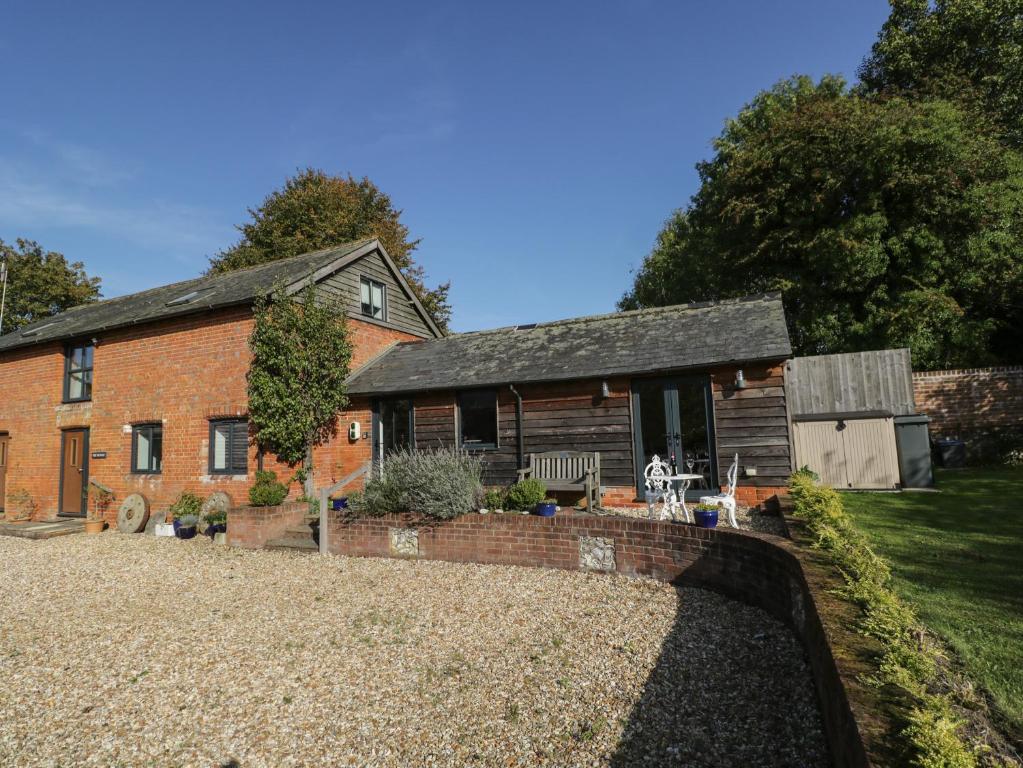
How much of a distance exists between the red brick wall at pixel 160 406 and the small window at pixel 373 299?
0.52 metres

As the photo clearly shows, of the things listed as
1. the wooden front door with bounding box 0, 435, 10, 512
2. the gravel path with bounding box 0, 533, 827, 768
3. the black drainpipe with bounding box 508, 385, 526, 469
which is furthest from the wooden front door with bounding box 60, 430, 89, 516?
the black drainpipe with bounding box 508, 385, 526, 469

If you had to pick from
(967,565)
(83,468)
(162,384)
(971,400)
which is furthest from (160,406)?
(971,400)

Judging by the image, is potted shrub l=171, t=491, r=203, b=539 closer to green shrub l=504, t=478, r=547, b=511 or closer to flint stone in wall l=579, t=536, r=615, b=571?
green shrub l=504, t=478, r=547, b=511

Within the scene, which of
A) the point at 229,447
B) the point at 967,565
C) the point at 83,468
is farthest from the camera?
the point at 83,468

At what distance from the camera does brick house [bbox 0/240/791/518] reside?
10.7m

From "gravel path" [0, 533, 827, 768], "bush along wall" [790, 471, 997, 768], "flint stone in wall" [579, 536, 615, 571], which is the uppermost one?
"bush along wall" [790, 471, 997, 768]

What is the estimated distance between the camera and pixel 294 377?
39.4 feet

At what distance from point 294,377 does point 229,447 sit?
2.39 meters

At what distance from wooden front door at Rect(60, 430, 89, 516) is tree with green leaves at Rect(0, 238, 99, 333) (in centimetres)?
1855

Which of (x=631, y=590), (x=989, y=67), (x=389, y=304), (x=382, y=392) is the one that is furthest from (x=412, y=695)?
(x=989, y=67)

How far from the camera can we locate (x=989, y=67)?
71.6 ft

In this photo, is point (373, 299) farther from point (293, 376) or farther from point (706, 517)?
point (706, 517)

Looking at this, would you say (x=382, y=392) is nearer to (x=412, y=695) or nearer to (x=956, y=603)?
(x=412, y=695)

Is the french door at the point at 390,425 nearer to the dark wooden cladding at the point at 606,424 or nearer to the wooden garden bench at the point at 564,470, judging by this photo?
the dark wooden cladding at the point at 606,424
